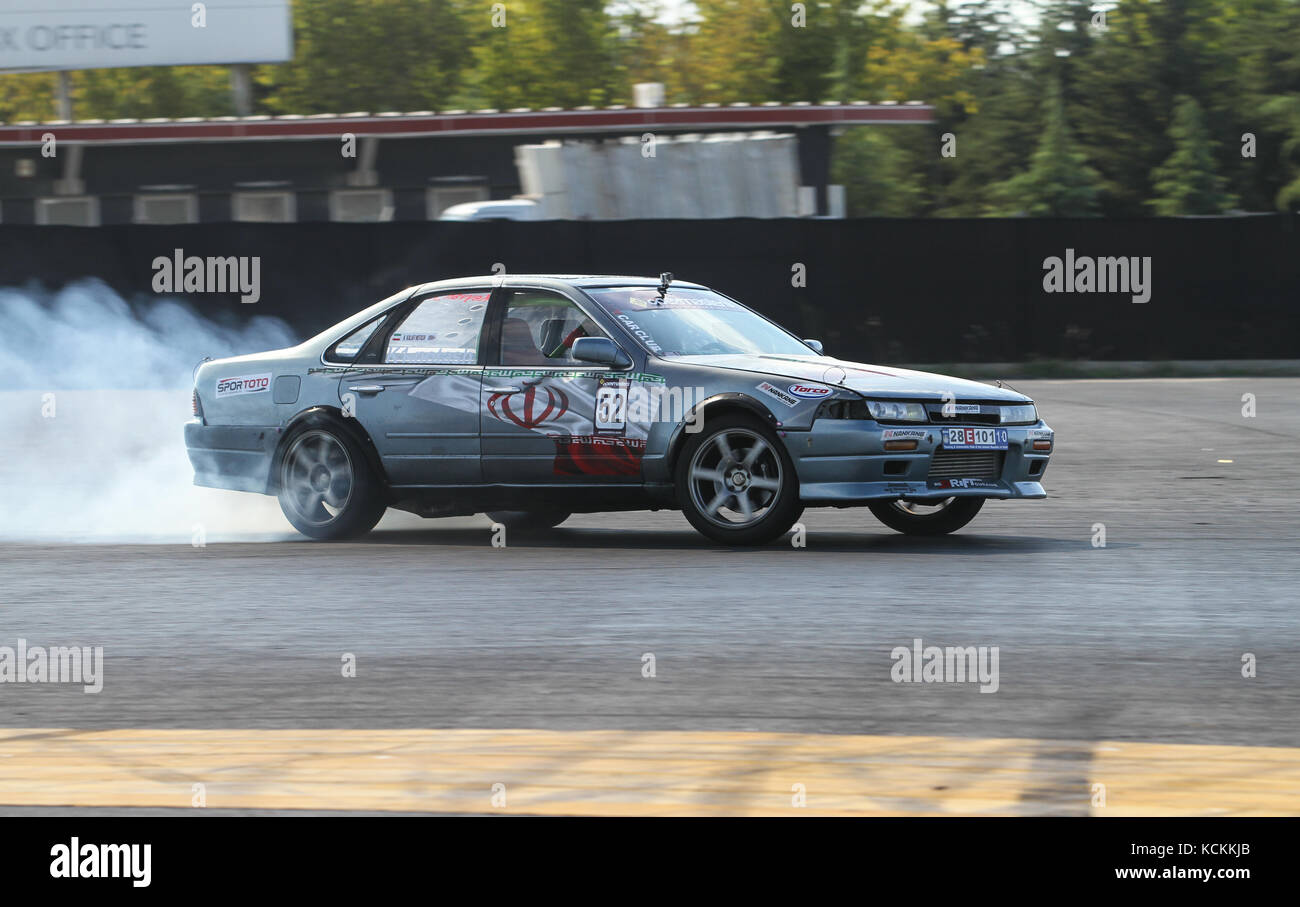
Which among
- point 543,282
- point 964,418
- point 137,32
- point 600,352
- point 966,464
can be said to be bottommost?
point 966,464

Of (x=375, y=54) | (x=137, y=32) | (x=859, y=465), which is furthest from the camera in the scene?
(x=375, y=54)

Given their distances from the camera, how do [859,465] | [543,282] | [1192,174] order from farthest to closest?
[1192,174], [543,282], [859,465]

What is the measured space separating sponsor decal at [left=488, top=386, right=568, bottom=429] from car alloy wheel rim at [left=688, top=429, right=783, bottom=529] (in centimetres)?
85

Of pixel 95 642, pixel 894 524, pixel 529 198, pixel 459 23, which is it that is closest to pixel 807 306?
pixel 529 198

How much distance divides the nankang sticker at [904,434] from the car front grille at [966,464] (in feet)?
0.40

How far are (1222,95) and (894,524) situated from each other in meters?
58.4

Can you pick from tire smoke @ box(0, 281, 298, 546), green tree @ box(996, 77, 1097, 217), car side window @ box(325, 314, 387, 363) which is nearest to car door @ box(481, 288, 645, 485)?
car side window @ box(325, 314, 387, 363)

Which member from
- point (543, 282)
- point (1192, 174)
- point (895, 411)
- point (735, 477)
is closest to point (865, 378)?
A: point (895, 411)

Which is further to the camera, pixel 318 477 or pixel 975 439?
pixel 318 477

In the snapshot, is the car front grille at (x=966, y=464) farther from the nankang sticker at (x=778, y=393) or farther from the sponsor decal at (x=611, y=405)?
the sponsor decal at (x=611, y=405)

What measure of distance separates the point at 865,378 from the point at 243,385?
12.2ft

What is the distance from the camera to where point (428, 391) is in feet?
34.3

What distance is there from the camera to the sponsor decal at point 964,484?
31.3 feet

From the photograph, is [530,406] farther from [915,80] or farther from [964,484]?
[915,80]
